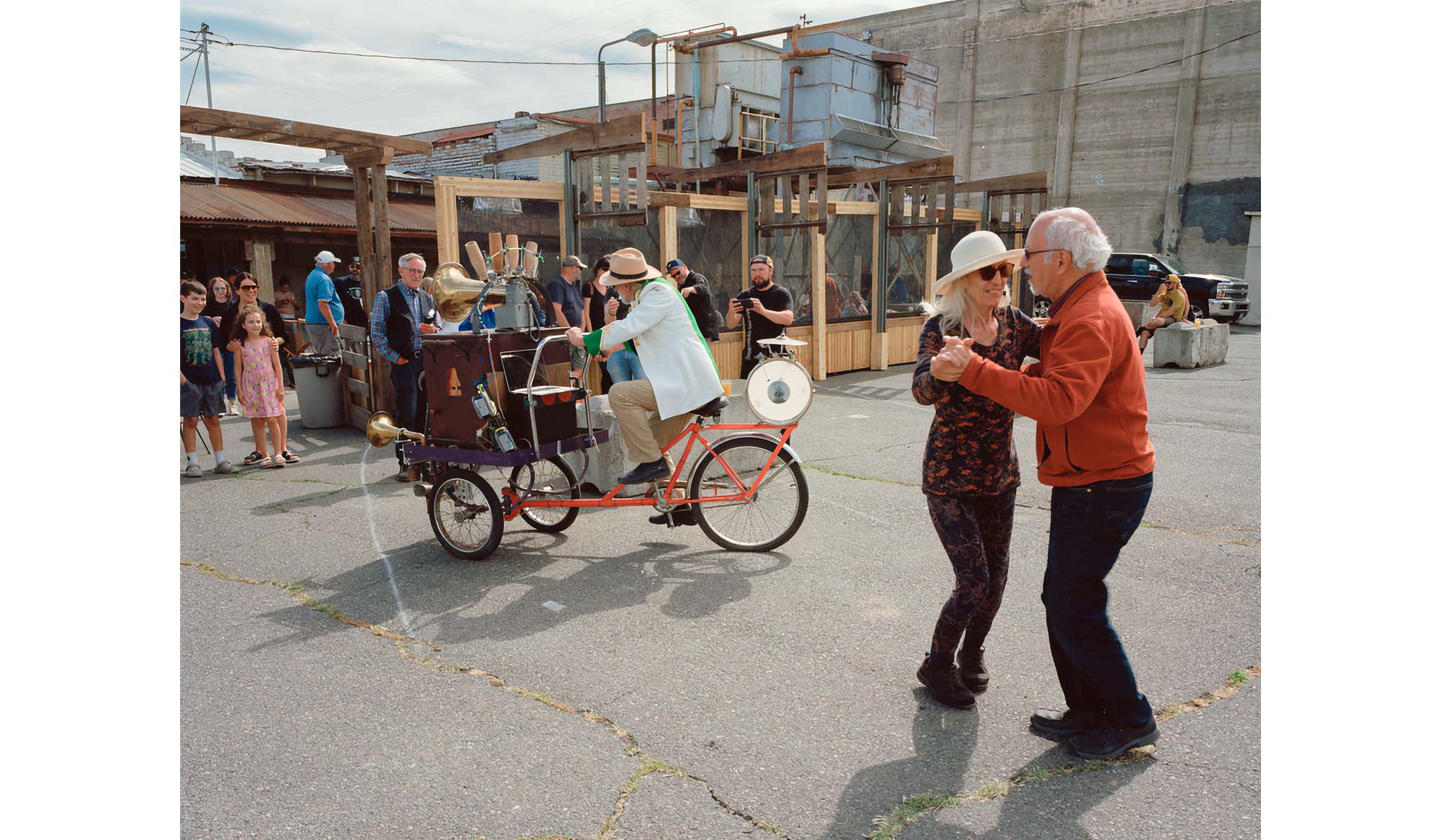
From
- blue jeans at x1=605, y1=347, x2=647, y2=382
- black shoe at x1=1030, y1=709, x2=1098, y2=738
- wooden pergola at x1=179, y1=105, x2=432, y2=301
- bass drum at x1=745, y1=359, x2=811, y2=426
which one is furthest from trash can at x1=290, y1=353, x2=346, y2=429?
black shoe at x1=1030, y1=709, x2=1098, y2=738

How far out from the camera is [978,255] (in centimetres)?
306

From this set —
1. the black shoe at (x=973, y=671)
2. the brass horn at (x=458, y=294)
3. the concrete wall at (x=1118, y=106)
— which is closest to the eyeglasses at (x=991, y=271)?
the black shoe at (x=973, y=671)

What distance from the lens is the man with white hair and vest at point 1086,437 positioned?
109 inches

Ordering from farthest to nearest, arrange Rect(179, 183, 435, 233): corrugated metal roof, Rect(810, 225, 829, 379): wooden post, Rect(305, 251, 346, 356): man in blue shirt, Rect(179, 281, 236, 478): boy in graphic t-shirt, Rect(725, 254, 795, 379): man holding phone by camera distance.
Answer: Rect(179, 183, 435, 233): corrugated metal roof, Rect(810, 225, 829, 379): wooden post, Rect(305, 251, 346, 356): man in blue shirt, Rect(725, 254, 795, 379): man holding phone, Rect(179, 281, 236, 478): boy in graphic t-shirt

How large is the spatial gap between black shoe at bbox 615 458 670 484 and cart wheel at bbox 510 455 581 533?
0.37m

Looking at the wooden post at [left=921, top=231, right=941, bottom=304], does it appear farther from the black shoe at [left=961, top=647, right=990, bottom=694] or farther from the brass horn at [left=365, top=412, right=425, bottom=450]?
the black shoe at [left=961, top=647, right=990, bottom=694]

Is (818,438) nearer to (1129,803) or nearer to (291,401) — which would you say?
(1129,803)

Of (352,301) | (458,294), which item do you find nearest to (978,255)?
(458,294)

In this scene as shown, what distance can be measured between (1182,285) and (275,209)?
22.6 m

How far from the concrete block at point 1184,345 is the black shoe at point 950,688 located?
13.0 m

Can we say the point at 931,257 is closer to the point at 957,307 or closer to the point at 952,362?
the point at 957,307

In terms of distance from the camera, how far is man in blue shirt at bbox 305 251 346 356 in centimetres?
1059

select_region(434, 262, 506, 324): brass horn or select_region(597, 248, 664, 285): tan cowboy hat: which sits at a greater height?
select_region(597, 248, 664, 285): tan cowboy hat

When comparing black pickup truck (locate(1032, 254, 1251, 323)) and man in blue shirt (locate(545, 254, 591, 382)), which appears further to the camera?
black pickup truck (locate(1032, 254, 1251, 323))
